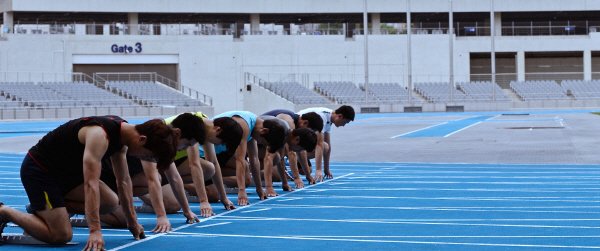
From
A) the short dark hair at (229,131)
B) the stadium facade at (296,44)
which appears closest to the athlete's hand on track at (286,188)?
the short dark hair at (229,131)

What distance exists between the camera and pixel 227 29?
251 ft

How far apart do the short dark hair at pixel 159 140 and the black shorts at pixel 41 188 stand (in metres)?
1.10

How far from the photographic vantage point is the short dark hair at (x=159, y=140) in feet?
25.8

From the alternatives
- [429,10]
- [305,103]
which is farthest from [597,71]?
[305,103]

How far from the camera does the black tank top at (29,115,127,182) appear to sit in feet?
27.7

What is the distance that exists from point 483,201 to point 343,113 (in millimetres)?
2866

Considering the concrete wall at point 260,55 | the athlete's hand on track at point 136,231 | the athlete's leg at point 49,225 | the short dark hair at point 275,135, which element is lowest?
the athlete's hand on track at point 136,231

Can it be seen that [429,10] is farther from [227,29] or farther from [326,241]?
[326,241]

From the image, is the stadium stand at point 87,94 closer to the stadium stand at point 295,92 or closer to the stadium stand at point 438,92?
the stadium stand at point 295,92

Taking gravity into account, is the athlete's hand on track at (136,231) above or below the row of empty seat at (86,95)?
below

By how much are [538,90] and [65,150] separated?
235ft

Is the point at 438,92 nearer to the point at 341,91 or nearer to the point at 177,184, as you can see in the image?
the point at 341,91

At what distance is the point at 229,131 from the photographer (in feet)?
36.1

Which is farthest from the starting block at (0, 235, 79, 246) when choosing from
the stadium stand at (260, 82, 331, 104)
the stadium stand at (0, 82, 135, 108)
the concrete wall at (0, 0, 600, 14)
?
the concrete wall at (0, 0, 600, 14)
